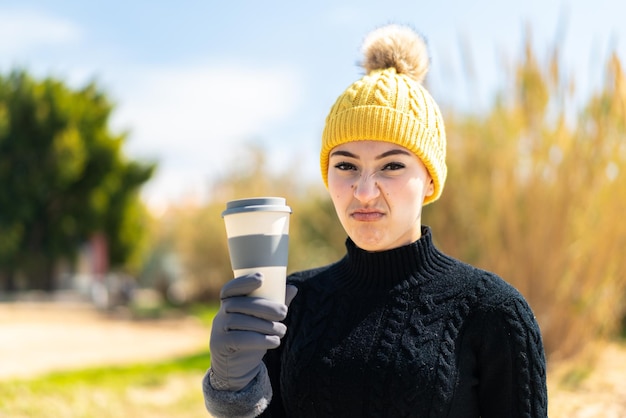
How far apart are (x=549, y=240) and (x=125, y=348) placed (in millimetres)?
8125

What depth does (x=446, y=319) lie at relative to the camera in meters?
1.64

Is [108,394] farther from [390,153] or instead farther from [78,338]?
[78,338]

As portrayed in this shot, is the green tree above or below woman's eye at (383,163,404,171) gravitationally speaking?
above

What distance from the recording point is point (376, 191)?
1.70 metres

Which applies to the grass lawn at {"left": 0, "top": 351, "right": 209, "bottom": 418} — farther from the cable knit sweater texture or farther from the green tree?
the green tree

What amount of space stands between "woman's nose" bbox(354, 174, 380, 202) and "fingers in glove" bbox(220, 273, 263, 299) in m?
0.37

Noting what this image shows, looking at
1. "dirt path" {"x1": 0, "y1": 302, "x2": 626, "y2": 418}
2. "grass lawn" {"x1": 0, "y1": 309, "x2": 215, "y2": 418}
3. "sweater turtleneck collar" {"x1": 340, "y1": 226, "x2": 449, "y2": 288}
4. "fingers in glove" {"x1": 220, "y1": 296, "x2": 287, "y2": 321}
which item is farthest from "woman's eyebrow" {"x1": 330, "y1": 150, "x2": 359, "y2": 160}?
"grass lawn" {"x1": 0, "y1": 309, "x2": 215, "y2": 418}

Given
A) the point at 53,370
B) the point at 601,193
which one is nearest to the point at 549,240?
the point at 601,193

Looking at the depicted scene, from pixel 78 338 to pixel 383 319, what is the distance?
12117 millimetres

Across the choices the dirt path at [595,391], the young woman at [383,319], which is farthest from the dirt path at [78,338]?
the young woman at [383,319]

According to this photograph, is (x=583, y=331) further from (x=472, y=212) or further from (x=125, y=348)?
(x=125, y=348)

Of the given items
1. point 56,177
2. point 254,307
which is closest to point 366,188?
point 254,307

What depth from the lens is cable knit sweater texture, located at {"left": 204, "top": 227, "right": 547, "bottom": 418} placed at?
1.57 meters

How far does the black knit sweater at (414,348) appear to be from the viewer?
158 cm
